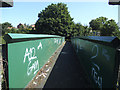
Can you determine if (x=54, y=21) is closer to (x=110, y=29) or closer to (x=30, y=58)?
(x=110, y=29)

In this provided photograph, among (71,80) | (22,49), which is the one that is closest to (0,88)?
(22,49)

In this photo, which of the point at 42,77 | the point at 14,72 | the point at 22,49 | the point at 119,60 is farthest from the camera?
the point at 42,77

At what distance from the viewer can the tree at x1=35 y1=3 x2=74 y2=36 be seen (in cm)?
3472

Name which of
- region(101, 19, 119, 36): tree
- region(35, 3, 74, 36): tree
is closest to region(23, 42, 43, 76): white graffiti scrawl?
region(35, 3, 74, 36): tree

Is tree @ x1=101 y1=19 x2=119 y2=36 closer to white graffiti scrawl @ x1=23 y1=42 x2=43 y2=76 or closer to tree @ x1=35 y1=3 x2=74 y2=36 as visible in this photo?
tree @ x1=35 y1=3 x2=74 y2=36

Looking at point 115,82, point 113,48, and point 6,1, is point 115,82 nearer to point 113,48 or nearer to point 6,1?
point 113,48

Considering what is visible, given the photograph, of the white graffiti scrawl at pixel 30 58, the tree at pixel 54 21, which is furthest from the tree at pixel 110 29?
the white graffiti scrawl at pixel 30 58

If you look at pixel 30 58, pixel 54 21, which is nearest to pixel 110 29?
pixel 54 21

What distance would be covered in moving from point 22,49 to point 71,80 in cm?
242

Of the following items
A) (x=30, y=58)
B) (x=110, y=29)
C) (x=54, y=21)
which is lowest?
(x=30, y=58)

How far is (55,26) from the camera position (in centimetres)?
3509

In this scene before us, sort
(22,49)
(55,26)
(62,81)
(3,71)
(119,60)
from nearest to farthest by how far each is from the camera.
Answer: (119,60) < (3,71) < (22,49) < (62,81) < (55,26)

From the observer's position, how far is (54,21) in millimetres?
34656

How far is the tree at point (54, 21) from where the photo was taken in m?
34.7
